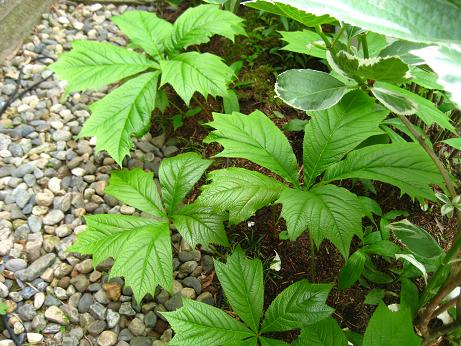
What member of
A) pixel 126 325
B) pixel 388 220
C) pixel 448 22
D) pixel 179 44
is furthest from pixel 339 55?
pixel 126 325

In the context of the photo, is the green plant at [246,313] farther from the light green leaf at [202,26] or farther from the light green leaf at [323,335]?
the light green leaf at [202,26]

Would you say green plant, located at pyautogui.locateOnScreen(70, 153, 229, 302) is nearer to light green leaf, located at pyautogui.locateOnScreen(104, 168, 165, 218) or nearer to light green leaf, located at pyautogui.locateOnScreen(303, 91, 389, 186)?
light green leaf, located at pyautogui.locateOnScreen(104, 168, 165, 218)

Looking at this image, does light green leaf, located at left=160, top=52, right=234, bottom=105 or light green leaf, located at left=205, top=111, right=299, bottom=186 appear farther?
light green leaf, located at left=160, top=52, right=234, bottom=105

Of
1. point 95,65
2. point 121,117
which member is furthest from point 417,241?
point 95,65

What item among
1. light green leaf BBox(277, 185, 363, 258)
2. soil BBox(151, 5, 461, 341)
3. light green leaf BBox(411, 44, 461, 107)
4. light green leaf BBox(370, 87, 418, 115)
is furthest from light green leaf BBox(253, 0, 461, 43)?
soil BBox(151, 5, 461, 341)

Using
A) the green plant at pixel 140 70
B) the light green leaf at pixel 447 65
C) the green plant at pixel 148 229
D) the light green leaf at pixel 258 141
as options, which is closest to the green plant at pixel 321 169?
the light green leaf at pixel 258 141

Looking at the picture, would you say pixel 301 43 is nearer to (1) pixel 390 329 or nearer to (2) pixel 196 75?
(2) pixel 196 75
